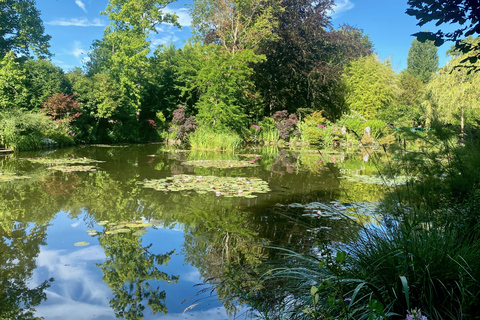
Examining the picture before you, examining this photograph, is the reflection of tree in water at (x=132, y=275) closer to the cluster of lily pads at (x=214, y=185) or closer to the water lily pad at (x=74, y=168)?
the cluster of lily pads at (x=214, y=185)

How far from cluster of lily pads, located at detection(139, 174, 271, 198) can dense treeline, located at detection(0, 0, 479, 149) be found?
5801mm

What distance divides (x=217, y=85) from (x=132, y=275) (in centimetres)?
1058

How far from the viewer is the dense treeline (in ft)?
35.4

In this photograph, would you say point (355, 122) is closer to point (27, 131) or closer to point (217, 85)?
point (217, 85)

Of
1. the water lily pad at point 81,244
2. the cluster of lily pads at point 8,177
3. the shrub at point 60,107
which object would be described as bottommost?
the water lily pad at point 81,244

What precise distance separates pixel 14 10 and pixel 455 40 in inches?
874

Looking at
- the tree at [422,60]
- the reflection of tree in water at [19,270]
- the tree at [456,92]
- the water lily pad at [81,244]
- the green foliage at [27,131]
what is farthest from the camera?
the tree at [422,60]

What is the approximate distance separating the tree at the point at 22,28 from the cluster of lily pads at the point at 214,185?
1681cm

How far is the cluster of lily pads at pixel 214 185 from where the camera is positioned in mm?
4773

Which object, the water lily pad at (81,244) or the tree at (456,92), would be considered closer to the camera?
the water lily pad at (81,244)

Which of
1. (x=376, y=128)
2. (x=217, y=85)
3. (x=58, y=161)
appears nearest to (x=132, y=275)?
(x=58, y=161)

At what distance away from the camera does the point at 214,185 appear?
5.15m

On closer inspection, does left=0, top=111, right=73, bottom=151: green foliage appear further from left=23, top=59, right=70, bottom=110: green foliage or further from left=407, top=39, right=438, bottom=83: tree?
left=407, top=39, right=438, bottom=83: tree

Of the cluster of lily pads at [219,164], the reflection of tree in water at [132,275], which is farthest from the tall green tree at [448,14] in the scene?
the cluster of lily pads at [219,164]
